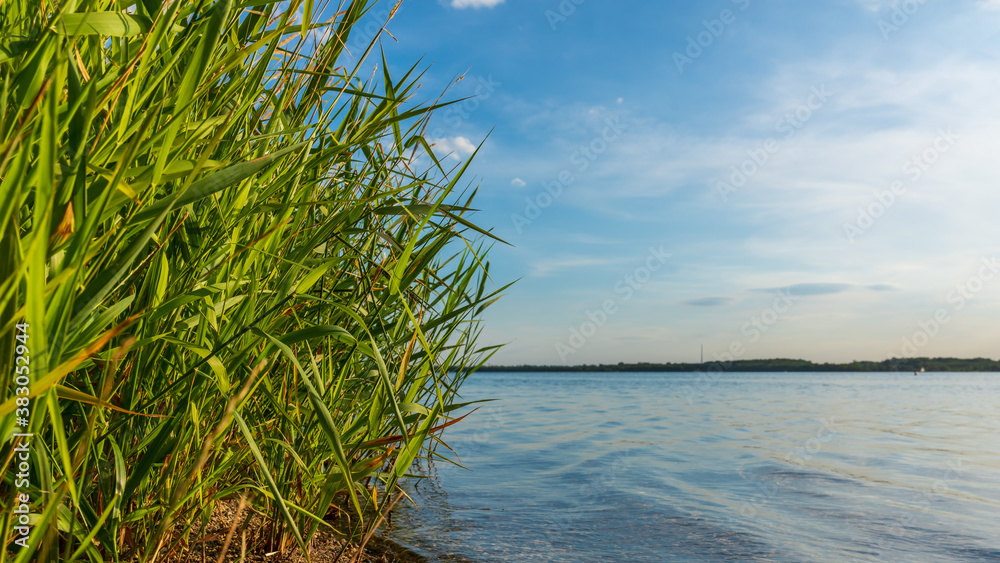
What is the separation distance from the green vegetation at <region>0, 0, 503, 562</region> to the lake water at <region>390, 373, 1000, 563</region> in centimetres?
208

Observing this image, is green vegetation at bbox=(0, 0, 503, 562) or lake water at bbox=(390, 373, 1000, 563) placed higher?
green vegetation at bbox=(0, 0, 503, 562)

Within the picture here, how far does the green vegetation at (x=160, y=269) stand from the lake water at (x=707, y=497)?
2083 mm

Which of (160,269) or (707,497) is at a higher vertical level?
(160,269)

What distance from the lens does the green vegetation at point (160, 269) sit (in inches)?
30.9

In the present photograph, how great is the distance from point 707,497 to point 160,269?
497 cm

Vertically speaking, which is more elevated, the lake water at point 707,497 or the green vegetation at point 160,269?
the green vegetation at point 160,269

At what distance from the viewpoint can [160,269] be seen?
1214 millimetres

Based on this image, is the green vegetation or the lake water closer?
the green vegetation

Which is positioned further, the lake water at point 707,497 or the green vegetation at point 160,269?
the lake water at point 707,497

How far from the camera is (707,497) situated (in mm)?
4867

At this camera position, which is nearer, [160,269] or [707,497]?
[160,269]

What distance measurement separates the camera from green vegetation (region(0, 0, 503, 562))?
784 mm

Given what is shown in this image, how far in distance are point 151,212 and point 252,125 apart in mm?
612

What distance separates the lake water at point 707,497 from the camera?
359 cm
